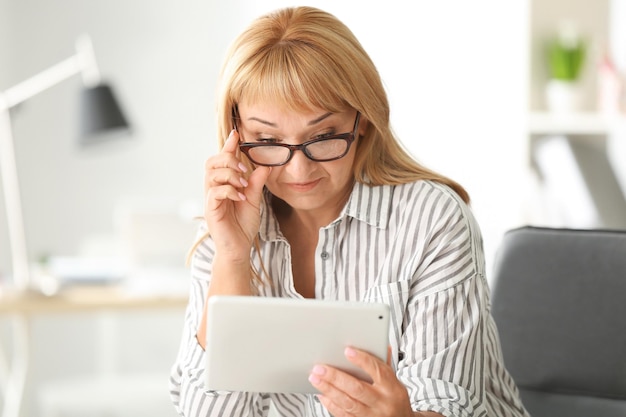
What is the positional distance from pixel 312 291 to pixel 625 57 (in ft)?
6.55

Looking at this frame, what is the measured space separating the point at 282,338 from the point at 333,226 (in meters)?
0.38

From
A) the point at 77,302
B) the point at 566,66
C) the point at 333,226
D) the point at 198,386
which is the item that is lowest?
the point at 77,302

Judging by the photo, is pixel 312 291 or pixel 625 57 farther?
pixel 625 57

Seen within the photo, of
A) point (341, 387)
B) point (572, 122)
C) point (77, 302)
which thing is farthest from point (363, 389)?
point (572, 122)

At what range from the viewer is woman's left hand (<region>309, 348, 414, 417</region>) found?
1.21m

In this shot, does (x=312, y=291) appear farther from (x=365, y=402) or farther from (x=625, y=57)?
(x=625, y=57)

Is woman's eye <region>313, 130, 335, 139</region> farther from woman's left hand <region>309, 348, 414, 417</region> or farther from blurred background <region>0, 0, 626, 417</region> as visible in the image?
blurred background <region>0, 0, 626, 417</region>

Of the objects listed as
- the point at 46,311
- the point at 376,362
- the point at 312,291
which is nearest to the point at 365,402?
the point at 376,362

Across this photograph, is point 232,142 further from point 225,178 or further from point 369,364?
point 369,364

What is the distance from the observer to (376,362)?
3.97ft

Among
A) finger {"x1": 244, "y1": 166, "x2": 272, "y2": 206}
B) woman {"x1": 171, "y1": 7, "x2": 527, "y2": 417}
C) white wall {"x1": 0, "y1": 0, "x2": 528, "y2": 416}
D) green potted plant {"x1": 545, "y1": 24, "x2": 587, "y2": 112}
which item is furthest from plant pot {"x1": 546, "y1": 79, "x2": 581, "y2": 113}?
finger {"x1": 244, "y1": 166, "x2": 272, "y2": 206}

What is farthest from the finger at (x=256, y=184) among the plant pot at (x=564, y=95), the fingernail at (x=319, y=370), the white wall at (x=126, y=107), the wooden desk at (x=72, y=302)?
the white wall at (x=126, y=107)

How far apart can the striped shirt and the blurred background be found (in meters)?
1.28

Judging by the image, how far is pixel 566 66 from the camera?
3166 mm
